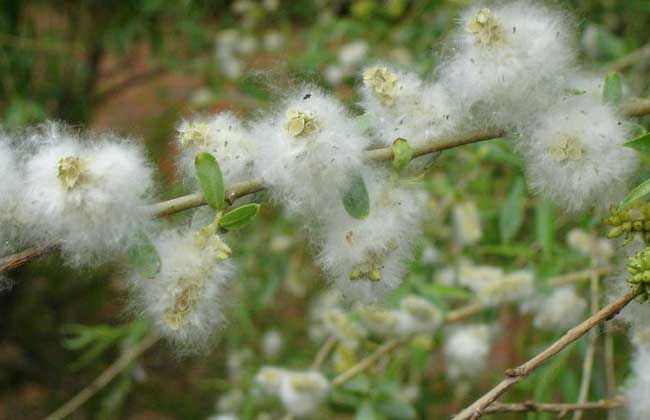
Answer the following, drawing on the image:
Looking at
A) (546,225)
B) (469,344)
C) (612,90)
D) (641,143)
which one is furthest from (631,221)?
(469,344)

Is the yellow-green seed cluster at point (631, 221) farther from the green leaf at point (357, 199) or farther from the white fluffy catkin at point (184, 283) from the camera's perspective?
the white fluffy catkin at point (184, 283)

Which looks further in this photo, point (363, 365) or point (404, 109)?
point (363, 365)

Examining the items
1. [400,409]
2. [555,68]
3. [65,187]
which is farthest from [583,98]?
[400,409]

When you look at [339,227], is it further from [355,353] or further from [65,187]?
[355,353]

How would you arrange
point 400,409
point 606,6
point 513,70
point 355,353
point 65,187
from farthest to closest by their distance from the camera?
A: point 606,6, point 355,353, point 400,409, point 513,70, point 65,187

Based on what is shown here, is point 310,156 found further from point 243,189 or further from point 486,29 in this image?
point 486,29

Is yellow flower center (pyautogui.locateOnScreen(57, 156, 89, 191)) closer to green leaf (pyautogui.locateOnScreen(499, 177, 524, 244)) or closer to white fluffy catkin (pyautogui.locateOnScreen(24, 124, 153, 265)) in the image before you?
white fluffy catkin (pyautogui.locateOnScreen(24, 124, 153, 265))

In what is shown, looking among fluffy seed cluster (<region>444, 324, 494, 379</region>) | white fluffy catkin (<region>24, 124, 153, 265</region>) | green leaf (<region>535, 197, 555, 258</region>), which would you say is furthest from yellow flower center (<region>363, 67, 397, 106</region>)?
fluffy seed cluster (<region>444, 324, 494, 379</region>)
